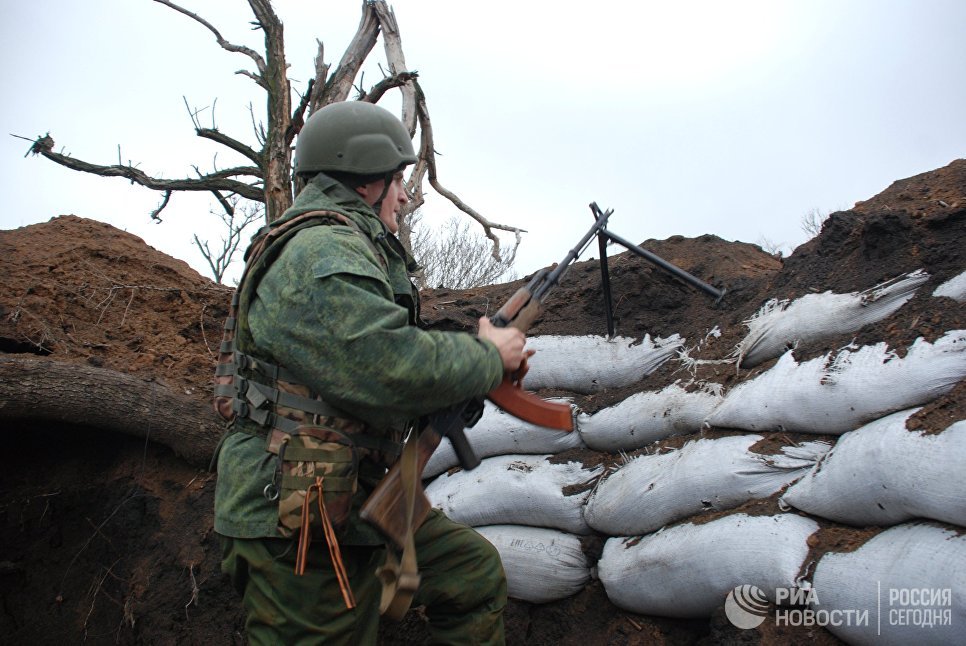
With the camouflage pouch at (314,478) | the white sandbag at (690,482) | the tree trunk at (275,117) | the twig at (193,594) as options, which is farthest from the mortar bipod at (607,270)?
the tree trunk at (275,117)

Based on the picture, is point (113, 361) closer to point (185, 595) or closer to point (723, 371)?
point (185, 595)

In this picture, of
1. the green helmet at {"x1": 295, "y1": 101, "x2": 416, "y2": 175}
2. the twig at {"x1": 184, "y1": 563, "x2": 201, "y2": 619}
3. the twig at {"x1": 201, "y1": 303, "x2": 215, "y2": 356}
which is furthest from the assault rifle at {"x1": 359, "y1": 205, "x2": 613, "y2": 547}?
the twig at {"x1": 201, "y1": 303, "x2": 215, "y2": 356}

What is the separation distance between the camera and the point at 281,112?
18.4 ft

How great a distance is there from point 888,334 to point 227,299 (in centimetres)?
336

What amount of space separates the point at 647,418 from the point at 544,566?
0.66 m

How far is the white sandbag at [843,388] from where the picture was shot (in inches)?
80.8

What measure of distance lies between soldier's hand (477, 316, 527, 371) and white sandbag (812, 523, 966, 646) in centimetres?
97

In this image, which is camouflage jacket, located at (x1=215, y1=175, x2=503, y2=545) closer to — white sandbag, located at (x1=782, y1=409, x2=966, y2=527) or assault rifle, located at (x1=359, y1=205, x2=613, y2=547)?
assault rifle, located at (x1=359, y1=205, x2=613, y2=547)

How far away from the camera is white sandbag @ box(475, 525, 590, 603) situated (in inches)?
105

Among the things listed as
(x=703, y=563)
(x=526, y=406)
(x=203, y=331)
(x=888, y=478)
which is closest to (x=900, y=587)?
(x=888, y=478)

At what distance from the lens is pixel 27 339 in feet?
11.3

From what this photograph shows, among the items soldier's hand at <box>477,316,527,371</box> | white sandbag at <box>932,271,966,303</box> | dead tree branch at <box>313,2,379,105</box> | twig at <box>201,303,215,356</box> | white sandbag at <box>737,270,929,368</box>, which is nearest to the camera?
soldier's hand at <box>477,316,527,371</box>

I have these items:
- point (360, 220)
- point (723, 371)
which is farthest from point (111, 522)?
point (723, 371)

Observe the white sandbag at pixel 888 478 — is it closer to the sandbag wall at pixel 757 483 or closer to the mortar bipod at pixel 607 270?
the sandbag wall at pixel 757 483
